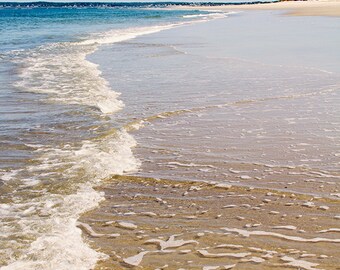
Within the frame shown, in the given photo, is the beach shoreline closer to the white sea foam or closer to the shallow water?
the shallow water

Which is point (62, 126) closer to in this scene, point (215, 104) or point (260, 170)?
point (215, 104)

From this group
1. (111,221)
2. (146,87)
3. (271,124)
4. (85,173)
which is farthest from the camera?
(146,87)

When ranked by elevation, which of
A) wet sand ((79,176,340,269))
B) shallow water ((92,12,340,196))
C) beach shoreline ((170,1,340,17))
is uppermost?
beach shoreline ((170,1,340,17))

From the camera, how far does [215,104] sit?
32.4ft

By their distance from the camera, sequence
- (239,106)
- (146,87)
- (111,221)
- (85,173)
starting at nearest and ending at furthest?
(111,221), (85,173), (239,106), (146,87)

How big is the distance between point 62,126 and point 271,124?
3512 mm

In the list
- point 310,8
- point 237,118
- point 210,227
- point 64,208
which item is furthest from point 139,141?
point 310,8

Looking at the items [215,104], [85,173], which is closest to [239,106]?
[215,104]

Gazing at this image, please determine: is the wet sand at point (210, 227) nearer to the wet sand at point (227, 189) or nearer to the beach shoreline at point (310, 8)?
the wet sand at point (227, 189)

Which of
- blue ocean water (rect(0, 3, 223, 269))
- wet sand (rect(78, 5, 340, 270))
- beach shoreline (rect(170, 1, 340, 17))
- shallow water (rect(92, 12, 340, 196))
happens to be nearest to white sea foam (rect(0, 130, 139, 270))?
blue ocean water (rect(0, 3, 223, 269))

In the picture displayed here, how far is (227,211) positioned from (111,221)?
116 cm

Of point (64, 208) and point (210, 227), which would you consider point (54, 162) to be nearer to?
Answer: point (64, 208)

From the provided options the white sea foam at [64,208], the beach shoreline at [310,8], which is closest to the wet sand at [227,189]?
the white sea foam at [64,208]

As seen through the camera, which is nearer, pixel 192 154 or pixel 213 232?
pixel 213 232
